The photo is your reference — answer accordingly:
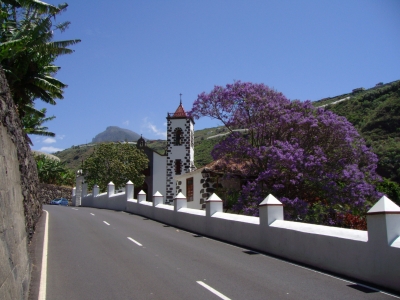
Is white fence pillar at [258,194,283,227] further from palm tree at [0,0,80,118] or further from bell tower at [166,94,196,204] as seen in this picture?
bell tower at [166,94,196,204]

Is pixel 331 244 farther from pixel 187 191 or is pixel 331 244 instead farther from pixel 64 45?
pixel 187 191

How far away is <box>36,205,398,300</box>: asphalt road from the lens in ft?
25.1

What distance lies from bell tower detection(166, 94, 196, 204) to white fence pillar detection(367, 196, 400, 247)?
36.8 meters

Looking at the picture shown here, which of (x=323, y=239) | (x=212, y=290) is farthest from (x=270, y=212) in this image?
(x=212, y=290)

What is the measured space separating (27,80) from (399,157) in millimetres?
31438

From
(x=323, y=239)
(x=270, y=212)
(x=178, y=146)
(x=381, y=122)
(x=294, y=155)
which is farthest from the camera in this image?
(x=381, y=122)

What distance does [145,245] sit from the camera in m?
13.5

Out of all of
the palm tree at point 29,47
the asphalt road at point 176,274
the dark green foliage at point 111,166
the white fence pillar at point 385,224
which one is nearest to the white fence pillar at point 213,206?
the asphalt road at point 176,274

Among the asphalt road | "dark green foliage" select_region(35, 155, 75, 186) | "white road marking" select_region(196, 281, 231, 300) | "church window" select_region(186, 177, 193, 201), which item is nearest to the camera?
"white road marking" select_region(196, 281, 231, 300)

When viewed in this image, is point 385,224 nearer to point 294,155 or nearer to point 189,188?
point 294,155

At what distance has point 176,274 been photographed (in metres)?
9.23

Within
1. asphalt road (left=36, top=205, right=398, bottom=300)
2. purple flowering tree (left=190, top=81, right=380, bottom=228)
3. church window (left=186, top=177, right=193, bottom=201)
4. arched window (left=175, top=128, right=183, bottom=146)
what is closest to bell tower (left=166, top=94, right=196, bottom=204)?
arched window (left=175, top=128, right=183, bottom=146)

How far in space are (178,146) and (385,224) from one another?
38.1 metres

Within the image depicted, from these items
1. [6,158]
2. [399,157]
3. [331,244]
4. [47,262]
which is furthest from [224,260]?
[399,157]
